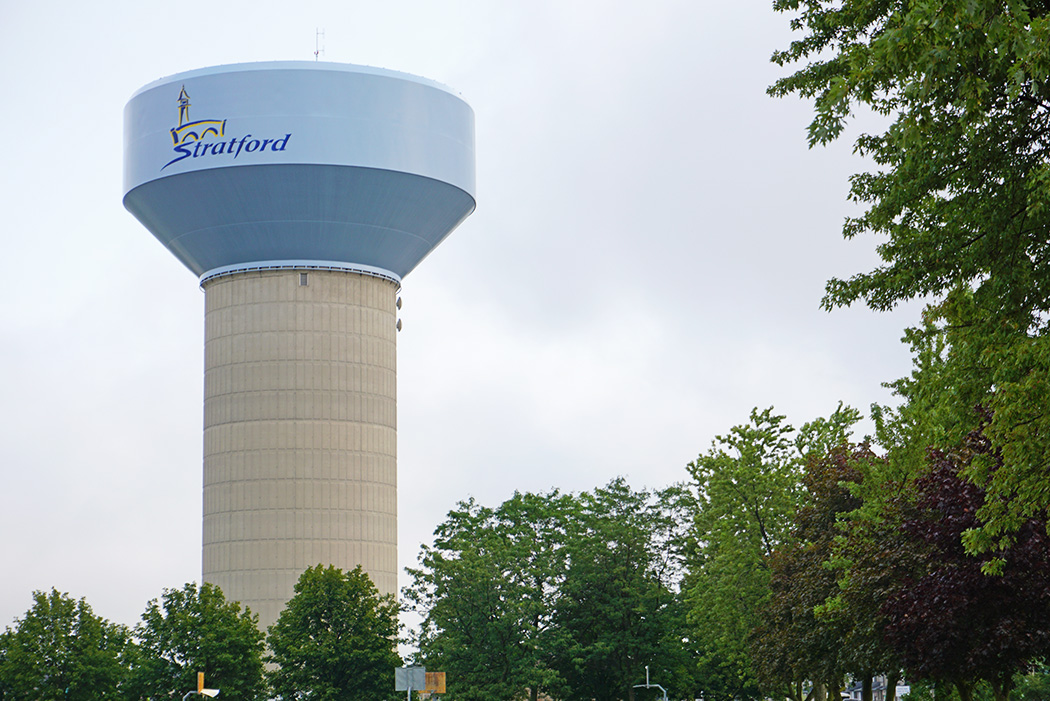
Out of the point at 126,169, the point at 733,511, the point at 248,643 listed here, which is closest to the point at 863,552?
the point at 733,511

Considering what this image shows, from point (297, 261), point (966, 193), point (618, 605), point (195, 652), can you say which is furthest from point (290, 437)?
point (966, 193)

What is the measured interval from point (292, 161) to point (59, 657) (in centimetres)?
2372

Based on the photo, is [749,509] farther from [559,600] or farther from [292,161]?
[292,161]

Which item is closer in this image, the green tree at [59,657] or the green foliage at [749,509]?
the green foliage at [749,509]

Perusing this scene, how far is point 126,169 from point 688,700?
114ft

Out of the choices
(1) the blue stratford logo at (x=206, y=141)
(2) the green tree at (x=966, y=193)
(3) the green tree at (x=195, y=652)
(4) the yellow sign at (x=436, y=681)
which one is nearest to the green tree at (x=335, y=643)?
(3) the green tree at (x=195, y=652)

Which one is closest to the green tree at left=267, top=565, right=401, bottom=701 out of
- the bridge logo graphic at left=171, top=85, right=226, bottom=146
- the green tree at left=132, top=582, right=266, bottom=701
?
the green tree at left=132, top=582, right=266, bottom=701

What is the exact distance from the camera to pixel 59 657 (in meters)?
63.1

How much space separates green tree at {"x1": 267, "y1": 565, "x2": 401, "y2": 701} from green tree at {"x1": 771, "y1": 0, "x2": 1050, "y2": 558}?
44.1 meters

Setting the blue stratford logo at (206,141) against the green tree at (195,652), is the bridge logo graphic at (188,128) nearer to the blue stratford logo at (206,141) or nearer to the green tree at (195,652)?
the blue stratford logo at (206,141)

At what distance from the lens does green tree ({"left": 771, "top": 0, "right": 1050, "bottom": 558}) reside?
12.1 m

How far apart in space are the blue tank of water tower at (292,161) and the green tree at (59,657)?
17.6 m

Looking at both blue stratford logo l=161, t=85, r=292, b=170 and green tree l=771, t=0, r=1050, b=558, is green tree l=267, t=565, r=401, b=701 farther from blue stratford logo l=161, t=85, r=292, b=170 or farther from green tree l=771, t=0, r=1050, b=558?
green tree l=771, t=0, r=1050, b=558

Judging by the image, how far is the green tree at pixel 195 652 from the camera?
59.4 meters
